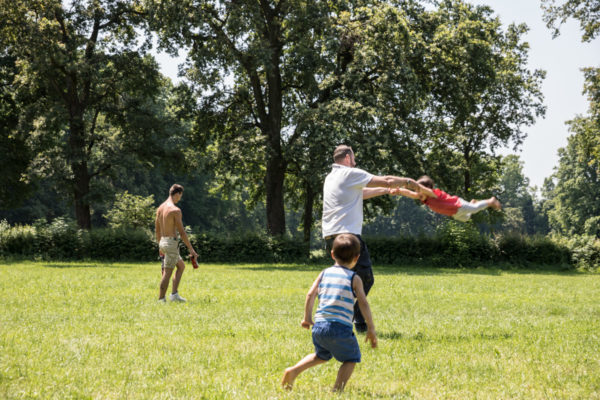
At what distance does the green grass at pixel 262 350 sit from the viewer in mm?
5059

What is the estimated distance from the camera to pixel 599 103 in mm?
32250

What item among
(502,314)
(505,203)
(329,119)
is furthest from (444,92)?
(505,203)

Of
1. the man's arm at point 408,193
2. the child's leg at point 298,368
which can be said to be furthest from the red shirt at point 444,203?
the child's leg at point 298,368

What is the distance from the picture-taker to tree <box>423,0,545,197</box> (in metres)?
30.3

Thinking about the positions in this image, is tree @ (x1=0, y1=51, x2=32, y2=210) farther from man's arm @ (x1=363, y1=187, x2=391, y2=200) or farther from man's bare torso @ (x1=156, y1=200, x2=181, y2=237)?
man's arm @ (x1=363, y1=187, x2=391, y2=200)

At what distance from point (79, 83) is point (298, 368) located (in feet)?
111

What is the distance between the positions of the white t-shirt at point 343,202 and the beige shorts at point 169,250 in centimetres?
520

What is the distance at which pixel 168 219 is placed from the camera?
36.8 ft

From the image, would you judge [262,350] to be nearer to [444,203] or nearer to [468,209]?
[444,203]

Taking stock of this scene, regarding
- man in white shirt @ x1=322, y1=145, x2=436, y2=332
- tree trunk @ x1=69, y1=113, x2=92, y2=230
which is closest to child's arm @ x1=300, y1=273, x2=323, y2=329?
man in white shirt @ x1=322, y1=145, x2=436, y2=332

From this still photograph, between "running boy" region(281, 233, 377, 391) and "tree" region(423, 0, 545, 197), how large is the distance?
2652 centimetres

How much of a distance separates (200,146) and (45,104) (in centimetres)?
998

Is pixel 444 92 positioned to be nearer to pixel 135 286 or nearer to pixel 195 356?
pixel 135 286

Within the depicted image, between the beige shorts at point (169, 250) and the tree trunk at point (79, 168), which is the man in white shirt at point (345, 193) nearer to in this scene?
the beige shorts at point (169, 250)
